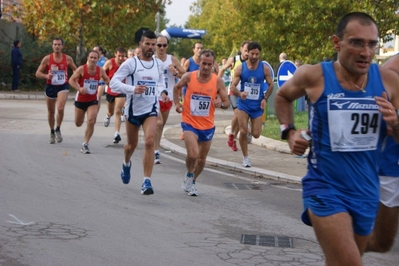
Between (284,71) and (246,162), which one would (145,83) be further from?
(284,71)

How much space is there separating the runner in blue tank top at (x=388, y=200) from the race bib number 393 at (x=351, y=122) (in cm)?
103

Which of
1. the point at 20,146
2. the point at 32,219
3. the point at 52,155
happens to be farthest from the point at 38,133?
the point at 32,219

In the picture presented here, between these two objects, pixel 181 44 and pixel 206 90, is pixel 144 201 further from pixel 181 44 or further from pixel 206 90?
pixel 181 44

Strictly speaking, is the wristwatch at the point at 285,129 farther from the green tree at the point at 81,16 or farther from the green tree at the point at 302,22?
the green tree at the point at 81,16

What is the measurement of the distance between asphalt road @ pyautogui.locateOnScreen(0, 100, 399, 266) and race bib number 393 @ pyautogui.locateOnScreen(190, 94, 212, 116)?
1.05m

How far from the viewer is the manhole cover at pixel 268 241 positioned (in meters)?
8.20

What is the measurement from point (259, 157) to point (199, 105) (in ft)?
14.8

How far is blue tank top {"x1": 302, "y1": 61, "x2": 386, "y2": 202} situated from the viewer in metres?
5.22

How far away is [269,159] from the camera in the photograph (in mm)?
15453

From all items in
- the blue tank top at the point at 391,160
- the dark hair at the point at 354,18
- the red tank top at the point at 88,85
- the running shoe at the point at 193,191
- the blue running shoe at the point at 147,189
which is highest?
the dark hair at the point at 354,18

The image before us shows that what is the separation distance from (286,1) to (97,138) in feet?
68.4

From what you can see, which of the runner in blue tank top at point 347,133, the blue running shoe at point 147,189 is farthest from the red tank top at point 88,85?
the runner in blue tank top at point 347,133

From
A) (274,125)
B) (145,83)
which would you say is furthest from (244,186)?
(274,125)

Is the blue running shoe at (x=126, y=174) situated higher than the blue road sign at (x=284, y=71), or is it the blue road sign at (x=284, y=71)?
the blue road sign at (x=284, y=71)
